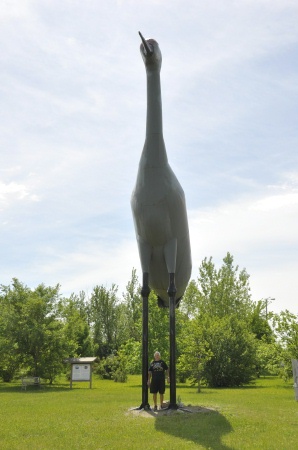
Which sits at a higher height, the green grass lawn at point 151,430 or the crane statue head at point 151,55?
the crane statue head at point 151,55

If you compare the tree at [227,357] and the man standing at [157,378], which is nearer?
the man standing at [157,378]

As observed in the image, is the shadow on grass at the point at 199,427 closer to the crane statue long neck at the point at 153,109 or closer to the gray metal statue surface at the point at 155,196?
the gray metal statue surface at the point at 155,196

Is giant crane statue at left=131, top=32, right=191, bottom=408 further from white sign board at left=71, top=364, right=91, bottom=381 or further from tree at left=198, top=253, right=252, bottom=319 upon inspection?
tree at left=198, top=253, right=252, bottom=319

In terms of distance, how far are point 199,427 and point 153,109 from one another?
6.41 metres

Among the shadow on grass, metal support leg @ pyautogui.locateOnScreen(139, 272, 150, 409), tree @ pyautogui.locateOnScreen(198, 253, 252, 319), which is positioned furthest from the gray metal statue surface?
tree @ pyautogui.locateOnScreen(198, 253, 252, 319)

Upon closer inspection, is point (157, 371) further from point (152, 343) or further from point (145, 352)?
point (152, 343)

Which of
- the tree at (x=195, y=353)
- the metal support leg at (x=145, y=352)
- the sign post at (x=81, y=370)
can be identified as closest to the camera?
the metal support leg at (x=145, y=352)

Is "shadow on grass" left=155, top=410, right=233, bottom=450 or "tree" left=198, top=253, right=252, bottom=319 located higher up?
"tree" left=198, top=253, right=252, bottom=319

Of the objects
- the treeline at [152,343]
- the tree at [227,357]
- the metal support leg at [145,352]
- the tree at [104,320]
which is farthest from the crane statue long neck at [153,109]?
the tree at [104,320]

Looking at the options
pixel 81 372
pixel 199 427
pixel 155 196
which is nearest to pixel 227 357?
pixel 81 372

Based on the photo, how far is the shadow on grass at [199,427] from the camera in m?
6.82

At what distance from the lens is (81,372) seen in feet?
77.2

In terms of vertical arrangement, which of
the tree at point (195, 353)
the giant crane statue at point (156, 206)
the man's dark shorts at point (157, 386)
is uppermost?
the giant crane statue at point (156, 206)

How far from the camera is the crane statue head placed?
951 cm
